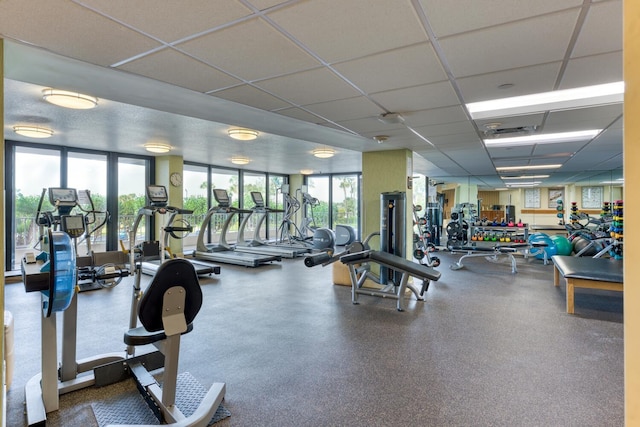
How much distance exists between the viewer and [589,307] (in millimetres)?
4273

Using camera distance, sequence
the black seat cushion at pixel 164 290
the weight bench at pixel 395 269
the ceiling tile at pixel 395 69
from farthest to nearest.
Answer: the weight bench at pixel 395 269 → the ceiling tile at pixel 395 69 → the black seat cushion at pixel 164 290

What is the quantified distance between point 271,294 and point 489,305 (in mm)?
2935

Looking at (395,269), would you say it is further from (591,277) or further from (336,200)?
(336,200)

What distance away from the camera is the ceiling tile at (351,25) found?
5.10ft

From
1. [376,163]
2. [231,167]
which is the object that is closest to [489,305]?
[376,163]

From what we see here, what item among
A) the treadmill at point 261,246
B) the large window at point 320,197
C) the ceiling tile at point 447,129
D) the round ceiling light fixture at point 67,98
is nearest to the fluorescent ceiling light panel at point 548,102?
the ceiling tile at point 447,129

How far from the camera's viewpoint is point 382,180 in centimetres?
557

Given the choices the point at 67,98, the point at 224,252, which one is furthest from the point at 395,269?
the point at 224,252

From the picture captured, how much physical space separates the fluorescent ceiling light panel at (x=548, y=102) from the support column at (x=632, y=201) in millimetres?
2174

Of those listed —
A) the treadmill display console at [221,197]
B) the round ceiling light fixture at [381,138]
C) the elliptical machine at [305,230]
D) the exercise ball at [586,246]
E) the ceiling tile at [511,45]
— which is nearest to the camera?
the ceiling tile at [511,45]

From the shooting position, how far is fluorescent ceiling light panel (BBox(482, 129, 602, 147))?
451 cm

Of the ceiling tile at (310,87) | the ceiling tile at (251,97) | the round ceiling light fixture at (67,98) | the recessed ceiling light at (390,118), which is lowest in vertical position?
the recessed ceiling light at (390,118)

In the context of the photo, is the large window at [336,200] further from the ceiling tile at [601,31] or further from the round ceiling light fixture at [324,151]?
the ceiling tile at [601,31]

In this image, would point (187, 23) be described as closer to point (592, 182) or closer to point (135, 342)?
point (135, 342)
